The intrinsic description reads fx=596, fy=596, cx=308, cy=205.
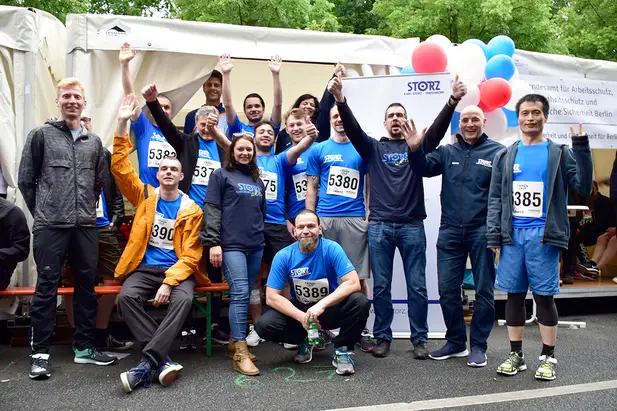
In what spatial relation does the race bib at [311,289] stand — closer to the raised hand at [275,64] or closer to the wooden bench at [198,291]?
the wooden bench at [198,291]

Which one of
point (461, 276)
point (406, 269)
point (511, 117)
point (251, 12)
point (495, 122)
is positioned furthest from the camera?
point (251, 12)

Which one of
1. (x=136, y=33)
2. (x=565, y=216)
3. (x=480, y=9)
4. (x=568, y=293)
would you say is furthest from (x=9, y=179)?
(x=480, y=9)

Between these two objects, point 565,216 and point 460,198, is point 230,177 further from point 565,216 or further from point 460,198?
point 565,216

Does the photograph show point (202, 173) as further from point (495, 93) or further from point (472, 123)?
point (495, 93)

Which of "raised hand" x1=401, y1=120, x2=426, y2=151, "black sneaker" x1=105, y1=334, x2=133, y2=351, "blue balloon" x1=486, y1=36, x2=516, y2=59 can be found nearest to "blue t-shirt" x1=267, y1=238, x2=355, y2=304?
"raised hand" x1=401, y1=120, x2=426, y2=151

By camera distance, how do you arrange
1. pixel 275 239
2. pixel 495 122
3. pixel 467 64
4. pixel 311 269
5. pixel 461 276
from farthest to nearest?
pixel 495 122 → pixel 467 64 → pixel 275 239 → pixel 461 276 → pixel 311 269

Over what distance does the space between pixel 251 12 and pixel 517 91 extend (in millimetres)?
9021

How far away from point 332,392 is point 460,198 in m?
1.74

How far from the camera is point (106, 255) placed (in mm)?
5000

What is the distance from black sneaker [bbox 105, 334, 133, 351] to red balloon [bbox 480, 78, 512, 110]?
3.78m

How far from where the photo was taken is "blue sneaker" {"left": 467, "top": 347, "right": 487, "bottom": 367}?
170 inches

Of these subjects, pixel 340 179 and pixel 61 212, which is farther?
pixel 340 179

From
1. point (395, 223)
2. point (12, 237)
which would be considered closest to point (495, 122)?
point (395, 223)

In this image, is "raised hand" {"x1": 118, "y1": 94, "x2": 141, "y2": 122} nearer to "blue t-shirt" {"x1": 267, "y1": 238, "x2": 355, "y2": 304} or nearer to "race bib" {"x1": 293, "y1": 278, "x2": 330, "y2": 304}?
"blue t-shirt" {"x1": 267, "y1": 238, "x2": 355, "y2": 304}
